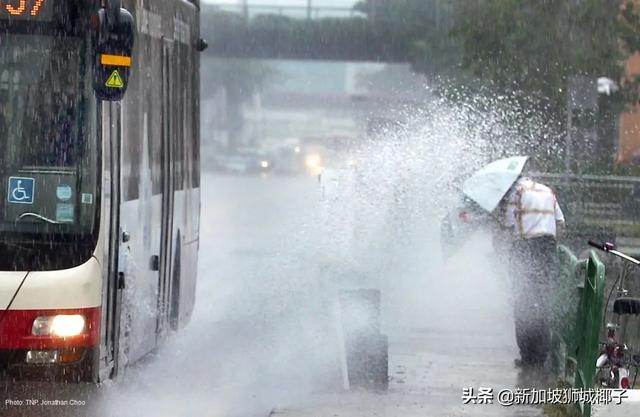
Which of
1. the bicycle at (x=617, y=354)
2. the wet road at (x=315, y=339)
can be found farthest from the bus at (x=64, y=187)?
the bicycle at (x=617, y=354)

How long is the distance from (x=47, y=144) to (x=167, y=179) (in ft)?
8.82

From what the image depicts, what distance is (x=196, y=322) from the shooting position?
47.2ft

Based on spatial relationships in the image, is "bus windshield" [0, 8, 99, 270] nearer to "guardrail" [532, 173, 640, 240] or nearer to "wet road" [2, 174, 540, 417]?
"wet road" [2, 174, 540, 417]

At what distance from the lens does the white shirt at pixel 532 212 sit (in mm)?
11797

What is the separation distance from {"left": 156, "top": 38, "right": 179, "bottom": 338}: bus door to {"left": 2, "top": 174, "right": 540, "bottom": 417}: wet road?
1.99ft

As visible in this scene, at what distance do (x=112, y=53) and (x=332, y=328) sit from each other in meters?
5.69

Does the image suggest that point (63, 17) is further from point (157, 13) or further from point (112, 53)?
point (157, 13)

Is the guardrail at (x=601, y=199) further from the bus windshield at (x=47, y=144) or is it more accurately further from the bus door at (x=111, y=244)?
the bus windshield at (x=47, y=144)

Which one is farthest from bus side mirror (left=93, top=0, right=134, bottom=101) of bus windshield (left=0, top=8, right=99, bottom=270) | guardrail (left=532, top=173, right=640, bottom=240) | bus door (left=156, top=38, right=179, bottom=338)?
guardrail (left=532, top=173, right=640, bottom=240)

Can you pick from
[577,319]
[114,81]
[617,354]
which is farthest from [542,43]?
[114,81]

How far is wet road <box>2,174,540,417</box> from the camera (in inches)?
390

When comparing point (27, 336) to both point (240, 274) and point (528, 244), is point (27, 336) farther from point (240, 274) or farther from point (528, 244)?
point (240, 274)

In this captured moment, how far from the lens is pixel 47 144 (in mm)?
8219

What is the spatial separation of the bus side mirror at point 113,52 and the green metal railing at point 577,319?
3241 millimetres
